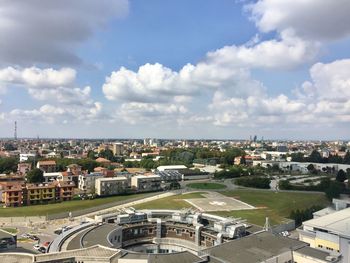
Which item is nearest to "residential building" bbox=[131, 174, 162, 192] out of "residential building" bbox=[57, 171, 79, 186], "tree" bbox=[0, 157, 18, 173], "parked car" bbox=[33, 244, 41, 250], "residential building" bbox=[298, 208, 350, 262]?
"residential building" bbox=[57, 171, 79, 186]

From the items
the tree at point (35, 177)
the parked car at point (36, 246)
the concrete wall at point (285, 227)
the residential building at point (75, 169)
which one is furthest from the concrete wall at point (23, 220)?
the concrete wall at point (285, 227)

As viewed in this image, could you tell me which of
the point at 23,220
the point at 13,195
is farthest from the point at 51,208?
the point at 13,195

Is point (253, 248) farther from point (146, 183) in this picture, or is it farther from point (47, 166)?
point (47, 166)

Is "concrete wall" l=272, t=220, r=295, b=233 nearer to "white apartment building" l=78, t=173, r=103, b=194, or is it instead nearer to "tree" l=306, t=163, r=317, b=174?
"white apartment building" l=78, t=173, r=103, b=194

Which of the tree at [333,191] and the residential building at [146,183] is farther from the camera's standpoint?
the residential building at [146,183]

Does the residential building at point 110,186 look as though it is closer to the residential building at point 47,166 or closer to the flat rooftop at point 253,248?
the residential building at point 47,166

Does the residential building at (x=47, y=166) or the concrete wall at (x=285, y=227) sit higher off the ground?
the residential building at (x=47, y=166)

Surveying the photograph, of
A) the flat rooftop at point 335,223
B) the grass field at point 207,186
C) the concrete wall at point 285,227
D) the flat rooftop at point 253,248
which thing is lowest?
the concrete wall at point 285,227
